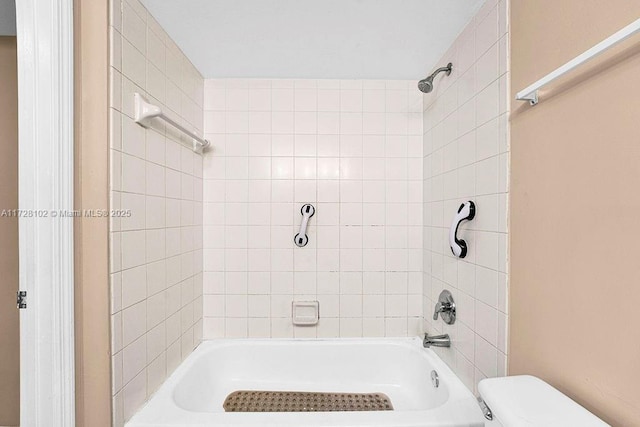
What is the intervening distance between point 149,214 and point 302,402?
47.7 inches

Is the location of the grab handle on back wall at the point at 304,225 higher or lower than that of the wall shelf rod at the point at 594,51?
lower

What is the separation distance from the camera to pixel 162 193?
55.2 inches

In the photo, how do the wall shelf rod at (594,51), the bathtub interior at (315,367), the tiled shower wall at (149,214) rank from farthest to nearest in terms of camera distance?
the bathtub interior at (315,367) → the tiled shower wall at (149,214) → the wall shelf rod at (594,51)

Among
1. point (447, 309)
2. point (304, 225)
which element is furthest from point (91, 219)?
point (447, 309)

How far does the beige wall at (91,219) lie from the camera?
102 centimetres

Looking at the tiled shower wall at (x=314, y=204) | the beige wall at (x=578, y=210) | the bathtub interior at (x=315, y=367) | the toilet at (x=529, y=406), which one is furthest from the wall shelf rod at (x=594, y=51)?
the bathtub interior at (x=315, y=367)

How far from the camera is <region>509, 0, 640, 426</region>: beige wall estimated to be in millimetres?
654

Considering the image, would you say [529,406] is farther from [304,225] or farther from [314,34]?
[314,34]

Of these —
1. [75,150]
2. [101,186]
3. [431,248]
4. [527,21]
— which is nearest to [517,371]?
[431,248]

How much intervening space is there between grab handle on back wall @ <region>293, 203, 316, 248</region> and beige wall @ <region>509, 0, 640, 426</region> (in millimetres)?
1052

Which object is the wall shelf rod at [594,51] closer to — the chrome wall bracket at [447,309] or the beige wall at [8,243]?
the chrome wall bracket at [447,309]

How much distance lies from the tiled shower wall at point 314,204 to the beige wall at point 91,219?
87cm

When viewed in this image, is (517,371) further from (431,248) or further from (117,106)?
(117,106)

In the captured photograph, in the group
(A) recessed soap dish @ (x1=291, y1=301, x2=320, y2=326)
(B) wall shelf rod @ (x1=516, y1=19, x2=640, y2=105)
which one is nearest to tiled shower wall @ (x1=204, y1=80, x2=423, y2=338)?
(A) recessed soap dish @ (x1=291, y1=301, x2=320, y2=326)
